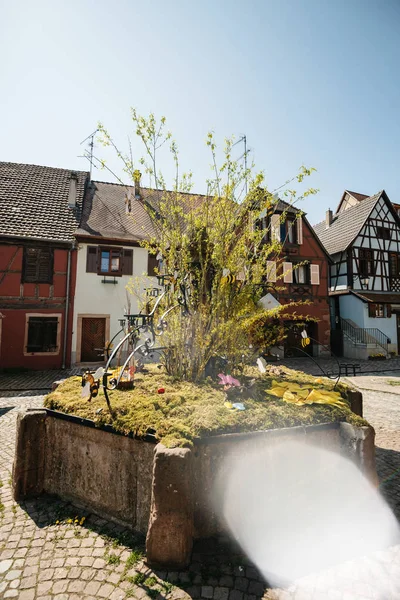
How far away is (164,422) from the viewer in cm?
282

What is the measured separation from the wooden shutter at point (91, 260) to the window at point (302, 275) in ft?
34.8

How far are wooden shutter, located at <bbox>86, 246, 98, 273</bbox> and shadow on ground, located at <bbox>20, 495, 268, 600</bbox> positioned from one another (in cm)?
1093

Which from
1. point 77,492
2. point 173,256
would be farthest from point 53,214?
point 77,492

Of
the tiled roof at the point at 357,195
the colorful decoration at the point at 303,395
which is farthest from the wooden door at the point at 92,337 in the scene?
the tiled roof at the point at 357,195

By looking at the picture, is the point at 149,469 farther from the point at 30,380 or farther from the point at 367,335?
the point at 367,335

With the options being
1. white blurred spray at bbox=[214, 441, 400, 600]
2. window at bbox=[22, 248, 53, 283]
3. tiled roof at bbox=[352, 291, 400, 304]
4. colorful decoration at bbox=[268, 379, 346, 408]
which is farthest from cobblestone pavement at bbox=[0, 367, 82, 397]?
tiled roof at bbox=[352, 291, 400, 304]

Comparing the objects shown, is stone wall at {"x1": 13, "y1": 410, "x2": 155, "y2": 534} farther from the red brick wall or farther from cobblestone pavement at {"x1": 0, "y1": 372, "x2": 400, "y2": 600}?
the red brick wall

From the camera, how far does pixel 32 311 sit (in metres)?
12.1

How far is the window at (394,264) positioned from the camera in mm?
19812

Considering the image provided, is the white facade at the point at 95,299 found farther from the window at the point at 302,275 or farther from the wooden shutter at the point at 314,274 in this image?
the wooden shutter at the point at 314,274

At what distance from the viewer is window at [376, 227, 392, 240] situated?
1977 cm

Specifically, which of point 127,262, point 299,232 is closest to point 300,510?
point 127,262

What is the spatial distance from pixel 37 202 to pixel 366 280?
1840cm

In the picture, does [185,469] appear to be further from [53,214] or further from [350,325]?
[350,325]
